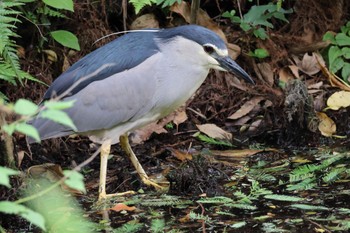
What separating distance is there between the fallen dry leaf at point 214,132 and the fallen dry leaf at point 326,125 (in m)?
0.71

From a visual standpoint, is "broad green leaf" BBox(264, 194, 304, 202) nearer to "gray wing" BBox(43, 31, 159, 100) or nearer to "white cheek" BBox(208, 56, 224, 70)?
"white cheek" BBox(208, 56, 224, 70)

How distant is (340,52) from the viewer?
6.70m

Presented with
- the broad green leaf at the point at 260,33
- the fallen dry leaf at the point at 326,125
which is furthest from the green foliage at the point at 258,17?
the fallen dry leaf at the point at 326,125

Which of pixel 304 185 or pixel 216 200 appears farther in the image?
pixel 304 185

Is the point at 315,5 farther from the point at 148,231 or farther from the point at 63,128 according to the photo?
the point at 148,231

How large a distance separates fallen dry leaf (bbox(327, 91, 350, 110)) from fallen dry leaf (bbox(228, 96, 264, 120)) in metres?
0.60

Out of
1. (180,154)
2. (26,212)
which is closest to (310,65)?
(180,154)

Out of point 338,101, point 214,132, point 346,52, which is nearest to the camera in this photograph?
point 214,132

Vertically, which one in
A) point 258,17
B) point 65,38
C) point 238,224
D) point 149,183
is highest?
point 65,38

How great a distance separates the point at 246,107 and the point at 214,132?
54cm

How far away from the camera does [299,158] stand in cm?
550

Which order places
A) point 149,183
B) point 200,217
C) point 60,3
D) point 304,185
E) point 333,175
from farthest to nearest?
point 60,3 → point 149,183 → point 333,175 → point 304,185 → point 200,217

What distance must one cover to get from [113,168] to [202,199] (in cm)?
112

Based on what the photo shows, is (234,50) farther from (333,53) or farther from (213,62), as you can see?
(213,62)
